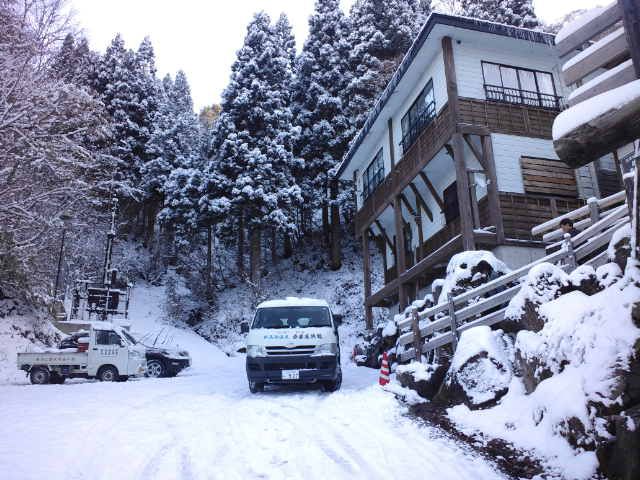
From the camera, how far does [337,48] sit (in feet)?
121

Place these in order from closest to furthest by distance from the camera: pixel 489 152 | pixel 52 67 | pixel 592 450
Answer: pixel 592 450 → pixel 52 67 → pixel 489 152

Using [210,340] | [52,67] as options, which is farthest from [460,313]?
[210,340]

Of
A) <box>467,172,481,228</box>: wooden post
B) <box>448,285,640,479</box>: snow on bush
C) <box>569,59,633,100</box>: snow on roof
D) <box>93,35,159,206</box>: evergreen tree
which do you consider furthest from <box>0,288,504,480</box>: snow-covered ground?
<box>93,35,159,206</box>: evergreen tree

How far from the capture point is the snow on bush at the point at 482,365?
7055 millimetres

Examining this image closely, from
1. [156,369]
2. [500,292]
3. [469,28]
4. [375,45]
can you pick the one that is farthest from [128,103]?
[500,292]

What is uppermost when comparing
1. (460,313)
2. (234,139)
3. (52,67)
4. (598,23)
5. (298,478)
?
(234,139)

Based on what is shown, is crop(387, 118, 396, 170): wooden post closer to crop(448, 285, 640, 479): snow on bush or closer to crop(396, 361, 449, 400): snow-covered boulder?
crop(396, 361, 449, 400): snow-covered boulder

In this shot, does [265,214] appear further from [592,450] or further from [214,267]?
[592,450]

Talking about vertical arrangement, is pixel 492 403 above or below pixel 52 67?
below

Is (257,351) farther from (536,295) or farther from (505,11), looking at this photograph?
(505,11)

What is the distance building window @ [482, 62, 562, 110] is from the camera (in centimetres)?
1709

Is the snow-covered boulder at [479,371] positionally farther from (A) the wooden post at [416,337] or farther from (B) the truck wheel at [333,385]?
(B) the truck wheel at [333,385]

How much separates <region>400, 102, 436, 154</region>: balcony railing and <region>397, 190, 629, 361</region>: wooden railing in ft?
25.9

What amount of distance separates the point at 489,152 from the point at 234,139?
21.2 metres
